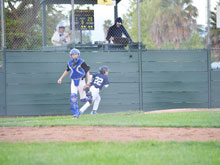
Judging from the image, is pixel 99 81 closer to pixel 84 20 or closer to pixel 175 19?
pixel 84 20

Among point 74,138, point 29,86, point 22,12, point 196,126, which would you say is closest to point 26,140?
point 74,138

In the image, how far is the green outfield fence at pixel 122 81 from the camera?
14.1 meters

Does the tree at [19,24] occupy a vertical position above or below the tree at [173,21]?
below

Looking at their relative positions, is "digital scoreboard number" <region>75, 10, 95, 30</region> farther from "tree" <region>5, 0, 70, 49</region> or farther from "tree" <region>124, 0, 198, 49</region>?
"tree" <region>124, 0, 198, 49</region>

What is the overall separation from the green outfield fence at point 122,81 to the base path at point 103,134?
4.79 meters

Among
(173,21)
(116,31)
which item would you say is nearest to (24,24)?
(116,31)

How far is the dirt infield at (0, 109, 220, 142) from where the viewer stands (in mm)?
7727

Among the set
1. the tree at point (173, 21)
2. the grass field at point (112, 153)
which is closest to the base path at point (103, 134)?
the grass field at point (112, 153)

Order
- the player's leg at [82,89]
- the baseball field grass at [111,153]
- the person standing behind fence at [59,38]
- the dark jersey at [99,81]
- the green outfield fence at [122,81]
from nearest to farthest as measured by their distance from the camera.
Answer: the baseball field grass at [111,153], the player's leg at [82,89], the dark jersey at [99,81], the green outfield fence at [122,81], the person standing behind fence at [59,38]

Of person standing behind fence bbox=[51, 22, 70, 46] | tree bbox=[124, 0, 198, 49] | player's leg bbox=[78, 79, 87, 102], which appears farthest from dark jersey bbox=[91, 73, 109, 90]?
tree bbox=[124, 0, 198, 49]

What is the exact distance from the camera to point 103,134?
8188 millimetres

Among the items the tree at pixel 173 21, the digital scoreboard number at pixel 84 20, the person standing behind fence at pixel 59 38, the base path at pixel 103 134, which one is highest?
the tree at pixel 173 21

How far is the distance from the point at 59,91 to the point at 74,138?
6778mm

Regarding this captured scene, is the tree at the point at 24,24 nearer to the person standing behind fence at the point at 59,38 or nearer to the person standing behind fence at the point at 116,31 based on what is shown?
the person standing behind fence at the point at 59,38
